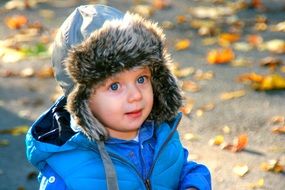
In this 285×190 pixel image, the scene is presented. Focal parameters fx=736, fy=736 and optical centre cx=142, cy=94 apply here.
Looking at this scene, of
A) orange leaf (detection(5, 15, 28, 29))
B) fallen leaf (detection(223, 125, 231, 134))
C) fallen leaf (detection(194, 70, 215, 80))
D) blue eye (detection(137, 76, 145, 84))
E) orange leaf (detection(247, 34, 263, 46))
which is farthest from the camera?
orange leaf (detection(5, 15, 28, 29))

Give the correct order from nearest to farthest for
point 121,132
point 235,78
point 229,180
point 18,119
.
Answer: point 121,132 < point 229,180 < point 18,119 < point 235,78

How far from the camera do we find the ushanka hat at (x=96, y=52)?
2926mm

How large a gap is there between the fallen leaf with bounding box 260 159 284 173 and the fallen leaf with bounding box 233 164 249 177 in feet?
0.33

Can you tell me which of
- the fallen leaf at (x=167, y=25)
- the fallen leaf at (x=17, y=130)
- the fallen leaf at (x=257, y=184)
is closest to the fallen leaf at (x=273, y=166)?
the fallen leaf at (x=257, y=184)

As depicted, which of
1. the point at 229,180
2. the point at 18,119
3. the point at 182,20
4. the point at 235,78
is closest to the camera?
the point at 229,180

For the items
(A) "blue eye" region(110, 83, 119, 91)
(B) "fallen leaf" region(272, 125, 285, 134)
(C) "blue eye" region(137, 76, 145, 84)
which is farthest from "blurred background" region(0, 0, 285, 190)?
(A) "blue eye" region(110, 83, 119, 91)

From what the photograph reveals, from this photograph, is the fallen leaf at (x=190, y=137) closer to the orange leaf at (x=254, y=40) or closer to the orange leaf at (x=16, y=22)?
the orange leaf at (x=254, y=40)

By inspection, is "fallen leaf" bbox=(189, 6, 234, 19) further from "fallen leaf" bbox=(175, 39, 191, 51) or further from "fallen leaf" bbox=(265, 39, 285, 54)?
"fallen leaf" bbox=(265, 39, 285, 54)

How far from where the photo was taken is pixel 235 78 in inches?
225

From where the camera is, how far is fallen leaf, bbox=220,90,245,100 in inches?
211

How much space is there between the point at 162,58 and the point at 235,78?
270 cm

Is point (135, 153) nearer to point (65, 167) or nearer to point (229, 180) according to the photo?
point (65, 167)

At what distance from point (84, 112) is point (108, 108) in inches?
4.0

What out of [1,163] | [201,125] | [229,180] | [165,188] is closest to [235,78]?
[201,125]
